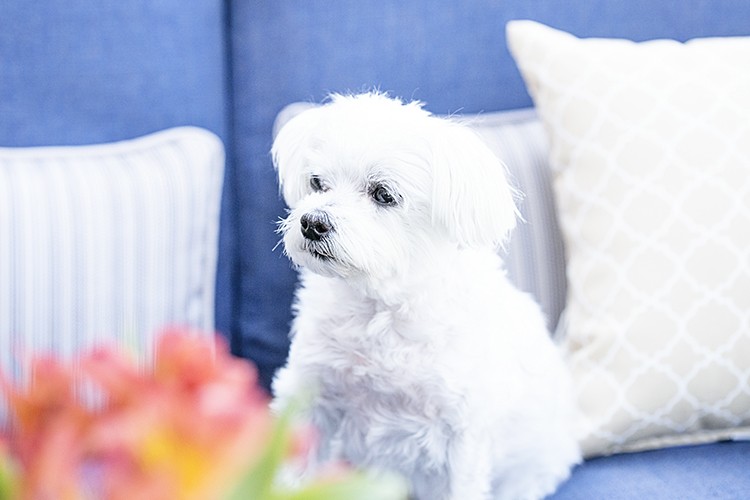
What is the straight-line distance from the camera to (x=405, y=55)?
144 centimetres

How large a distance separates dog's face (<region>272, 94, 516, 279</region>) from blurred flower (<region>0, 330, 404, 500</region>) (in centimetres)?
73

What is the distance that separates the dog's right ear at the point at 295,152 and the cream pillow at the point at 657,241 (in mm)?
391

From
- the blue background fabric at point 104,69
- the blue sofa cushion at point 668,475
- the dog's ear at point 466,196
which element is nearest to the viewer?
the dog's ear at point 466,196

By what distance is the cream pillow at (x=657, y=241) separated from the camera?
122 cm

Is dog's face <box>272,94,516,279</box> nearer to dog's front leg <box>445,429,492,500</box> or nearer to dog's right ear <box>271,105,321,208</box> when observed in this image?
dog's right ear <box>271,105,321,208</box>

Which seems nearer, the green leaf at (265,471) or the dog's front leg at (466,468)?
the green leaf at (265,471)

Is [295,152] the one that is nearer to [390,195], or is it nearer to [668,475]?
[390,195]

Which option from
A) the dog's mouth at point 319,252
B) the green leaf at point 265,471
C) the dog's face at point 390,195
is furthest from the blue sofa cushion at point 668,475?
the green leaf at point 265,471

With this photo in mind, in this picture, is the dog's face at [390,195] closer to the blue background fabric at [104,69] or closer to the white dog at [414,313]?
the white dog at [414,313]

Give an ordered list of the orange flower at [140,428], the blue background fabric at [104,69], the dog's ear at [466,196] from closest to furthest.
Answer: the orange flower at [140,428]
the dog's ear at [466,196]
the blue background fabric at [104,69]

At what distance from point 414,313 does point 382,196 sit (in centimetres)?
17

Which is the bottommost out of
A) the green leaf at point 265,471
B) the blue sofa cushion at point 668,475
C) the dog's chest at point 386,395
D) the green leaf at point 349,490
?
the blue sofa cushion at point 668,475

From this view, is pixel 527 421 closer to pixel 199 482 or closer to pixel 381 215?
pixel 381 215

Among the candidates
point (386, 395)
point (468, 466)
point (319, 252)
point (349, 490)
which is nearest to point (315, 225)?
point (319, 252)
